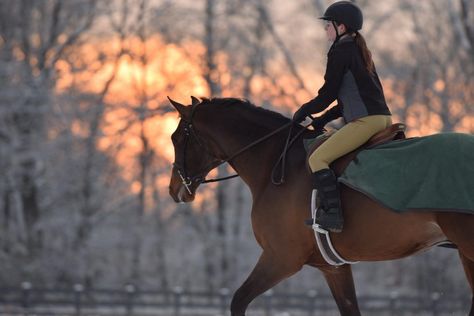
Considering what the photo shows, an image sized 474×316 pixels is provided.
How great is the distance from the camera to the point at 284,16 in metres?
31.8

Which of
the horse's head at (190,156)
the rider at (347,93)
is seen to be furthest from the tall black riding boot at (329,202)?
the horse's head at (190,156)

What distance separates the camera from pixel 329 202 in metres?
7.79

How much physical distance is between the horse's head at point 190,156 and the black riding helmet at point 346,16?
1.72m

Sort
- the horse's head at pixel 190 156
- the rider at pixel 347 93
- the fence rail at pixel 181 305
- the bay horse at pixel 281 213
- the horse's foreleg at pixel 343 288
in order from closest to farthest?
1. the bay horse at pixel 281 213
2. the rider at pixel 347 93
3. the horse's foreleg at pixel 343 288
4. the horse's head at pixel 190 156
5. the fence rail at pixel 181 305

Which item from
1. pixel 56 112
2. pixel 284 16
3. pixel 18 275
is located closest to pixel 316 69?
pixel 284 16

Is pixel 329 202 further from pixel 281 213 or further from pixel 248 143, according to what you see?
pixel 248 143

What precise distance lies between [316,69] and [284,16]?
2091 millimetres

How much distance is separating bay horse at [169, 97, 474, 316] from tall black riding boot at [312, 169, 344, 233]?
126 mm

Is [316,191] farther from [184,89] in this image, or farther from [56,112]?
[184,89]

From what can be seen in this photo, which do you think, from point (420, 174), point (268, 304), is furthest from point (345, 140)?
point (268, 304)

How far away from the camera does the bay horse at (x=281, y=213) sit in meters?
7.62

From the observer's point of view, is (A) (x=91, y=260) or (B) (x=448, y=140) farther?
(A) (x=91, y=260)

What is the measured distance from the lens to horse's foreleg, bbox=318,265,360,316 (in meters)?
8.40

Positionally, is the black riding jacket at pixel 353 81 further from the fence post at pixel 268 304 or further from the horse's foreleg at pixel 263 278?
the fence post at pixel 268 304
